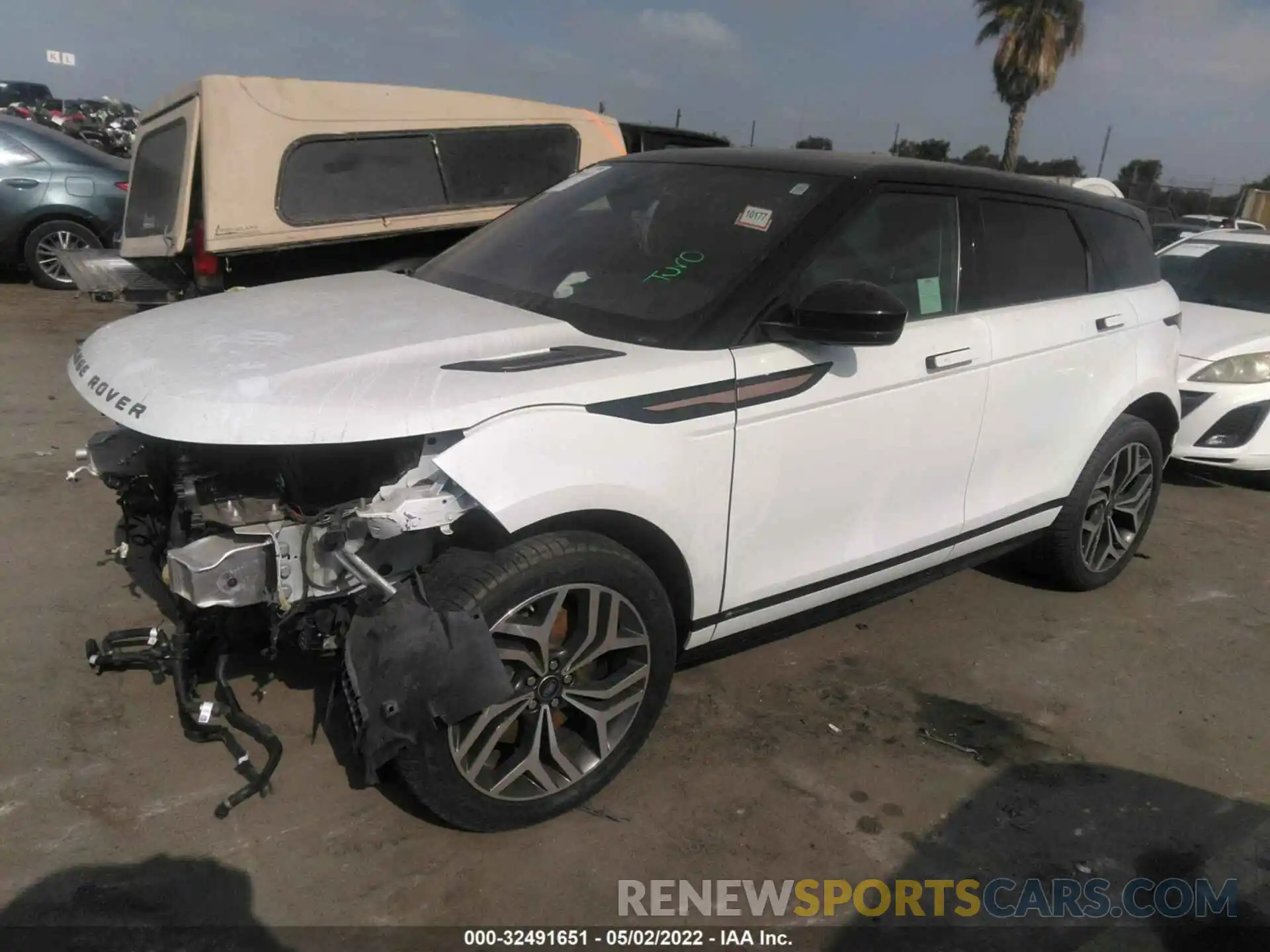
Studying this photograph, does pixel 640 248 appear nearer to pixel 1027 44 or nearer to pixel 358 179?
pixel 358 179

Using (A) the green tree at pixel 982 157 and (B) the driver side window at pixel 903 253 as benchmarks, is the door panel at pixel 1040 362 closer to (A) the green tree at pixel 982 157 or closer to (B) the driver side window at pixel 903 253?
(B) the driver side window at pixel 903 253

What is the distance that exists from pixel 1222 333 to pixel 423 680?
576cm

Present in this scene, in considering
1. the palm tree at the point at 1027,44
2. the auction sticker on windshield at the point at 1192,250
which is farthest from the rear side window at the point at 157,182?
the palm tree at the point at 1027,44

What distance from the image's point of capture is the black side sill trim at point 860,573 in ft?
9.55

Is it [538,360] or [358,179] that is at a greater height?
[358,179]

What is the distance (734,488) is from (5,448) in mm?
4332

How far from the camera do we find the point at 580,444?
7.90 feet

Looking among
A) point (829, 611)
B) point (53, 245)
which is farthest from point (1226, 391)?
point (53, 245)

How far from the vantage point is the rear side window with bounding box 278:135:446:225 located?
223 inches

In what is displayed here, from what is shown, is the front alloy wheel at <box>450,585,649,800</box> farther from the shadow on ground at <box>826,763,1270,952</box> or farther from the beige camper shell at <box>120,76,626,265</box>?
the beige camper shell at <box>120,76,626,265</box>

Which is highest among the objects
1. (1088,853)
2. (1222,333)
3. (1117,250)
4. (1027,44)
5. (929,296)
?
(1027,44)

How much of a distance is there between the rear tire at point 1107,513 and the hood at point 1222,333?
1842mm

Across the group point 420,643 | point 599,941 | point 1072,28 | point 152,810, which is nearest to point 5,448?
point 152,810

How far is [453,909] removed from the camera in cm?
236
